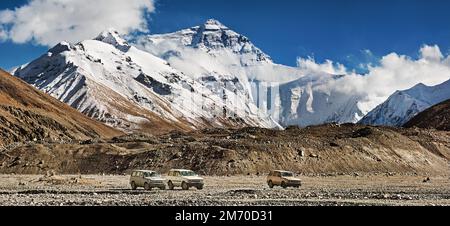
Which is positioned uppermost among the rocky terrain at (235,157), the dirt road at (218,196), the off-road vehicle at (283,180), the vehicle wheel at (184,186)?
the rocky terrain at (235,157)

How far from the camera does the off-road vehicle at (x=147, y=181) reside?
5341cm

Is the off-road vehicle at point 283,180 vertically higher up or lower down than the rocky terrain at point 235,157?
lower down

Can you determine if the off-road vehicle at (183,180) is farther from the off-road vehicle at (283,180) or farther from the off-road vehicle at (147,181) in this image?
the off-road vehicle at (283,180)

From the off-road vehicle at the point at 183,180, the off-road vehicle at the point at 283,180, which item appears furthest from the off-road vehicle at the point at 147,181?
the off-road vehicle at the point at 283,180

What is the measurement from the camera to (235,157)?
9325 centimetres

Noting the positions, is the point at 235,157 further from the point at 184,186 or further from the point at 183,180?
the point at 183,180

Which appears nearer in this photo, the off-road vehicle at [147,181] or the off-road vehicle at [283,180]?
the off-road vehicle at [147,181]

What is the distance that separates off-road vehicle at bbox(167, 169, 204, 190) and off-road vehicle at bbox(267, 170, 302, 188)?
9206 mm

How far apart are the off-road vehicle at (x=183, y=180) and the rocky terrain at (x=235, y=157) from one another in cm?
3284

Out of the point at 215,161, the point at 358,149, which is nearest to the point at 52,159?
the point at 215,161

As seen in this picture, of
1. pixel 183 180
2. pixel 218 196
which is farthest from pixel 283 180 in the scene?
pixel 218 196

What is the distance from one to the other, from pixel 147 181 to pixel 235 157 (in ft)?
133

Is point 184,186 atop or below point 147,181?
below
